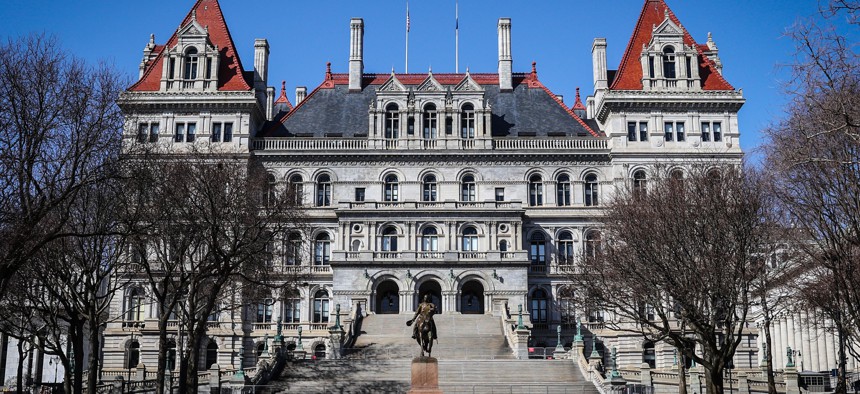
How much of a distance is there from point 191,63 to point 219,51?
92.2 inches

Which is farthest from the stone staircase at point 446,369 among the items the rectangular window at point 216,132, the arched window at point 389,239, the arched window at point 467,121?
the rectangular window at point 216,132

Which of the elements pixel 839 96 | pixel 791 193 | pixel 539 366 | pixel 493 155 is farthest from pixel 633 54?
pixel 839 96

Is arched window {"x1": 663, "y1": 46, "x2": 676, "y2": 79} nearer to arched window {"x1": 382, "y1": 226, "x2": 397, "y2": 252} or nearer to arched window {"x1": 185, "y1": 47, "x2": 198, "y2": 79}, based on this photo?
arched window {"x1": 382, "y1": 226, "x2": 397, "y2": 252}

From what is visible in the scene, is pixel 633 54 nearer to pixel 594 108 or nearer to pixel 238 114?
pixel 594 108

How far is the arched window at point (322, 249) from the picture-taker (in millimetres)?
64312

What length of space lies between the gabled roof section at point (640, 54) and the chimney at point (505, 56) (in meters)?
8.25

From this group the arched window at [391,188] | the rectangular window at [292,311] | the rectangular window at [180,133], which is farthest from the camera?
the arched window at [391,188]

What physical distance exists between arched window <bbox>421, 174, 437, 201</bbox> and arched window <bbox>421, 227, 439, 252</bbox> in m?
3.22

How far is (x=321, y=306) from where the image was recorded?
63125 mm

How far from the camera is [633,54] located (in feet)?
222

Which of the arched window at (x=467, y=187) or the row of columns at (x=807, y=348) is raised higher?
the arched window at (x=467, y=187)

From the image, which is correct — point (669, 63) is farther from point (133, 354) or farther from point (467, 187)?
point (133, 354)

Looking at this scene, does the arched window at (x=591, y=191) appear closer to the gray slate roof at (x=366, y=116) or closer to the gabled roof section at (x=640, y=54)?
the gray slate roof at (x=366, y=116)

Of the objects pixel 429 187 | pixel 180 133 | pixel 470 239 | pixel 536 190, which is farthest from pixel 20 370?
pixel 536 190
